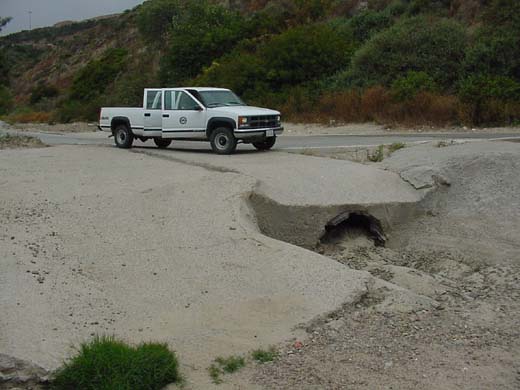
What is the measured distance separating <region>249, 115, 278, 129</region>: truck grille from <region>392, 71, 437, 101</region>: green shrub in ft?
37.6

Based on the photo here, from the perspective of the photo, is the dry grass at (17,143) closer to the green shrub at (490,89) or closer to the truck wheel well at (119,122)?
the truck wheel well at (119,122)

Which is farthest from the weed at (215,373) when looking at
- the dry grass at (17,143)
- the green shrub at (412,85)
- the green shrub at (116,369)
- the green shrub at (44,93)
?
the green shrub at (44,93)

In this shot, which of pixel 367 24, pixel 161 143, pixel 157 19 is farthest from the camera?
pixel 157 19

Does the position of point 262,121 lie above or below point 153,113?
below

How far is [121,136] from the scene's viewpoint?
19078mm

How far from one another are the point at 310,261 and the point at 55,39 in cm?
12037

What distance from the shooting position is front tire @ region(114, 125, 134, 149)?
18.8m

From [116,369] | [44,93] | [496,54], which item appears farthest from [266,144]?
[44,93]

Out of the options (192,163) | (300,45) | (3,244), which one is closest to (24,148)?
(192,163)

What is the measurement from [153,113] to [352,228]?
319 inches

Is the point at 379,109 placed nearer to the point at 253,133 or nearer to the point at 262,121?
the point at 262,121

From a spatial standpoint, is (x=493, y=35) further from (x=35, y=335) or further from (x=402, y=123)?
(x=35, y=335)

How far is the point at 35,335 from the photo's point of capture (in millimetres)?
6398

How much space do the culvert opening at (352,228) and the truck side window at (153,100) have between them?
792cm
